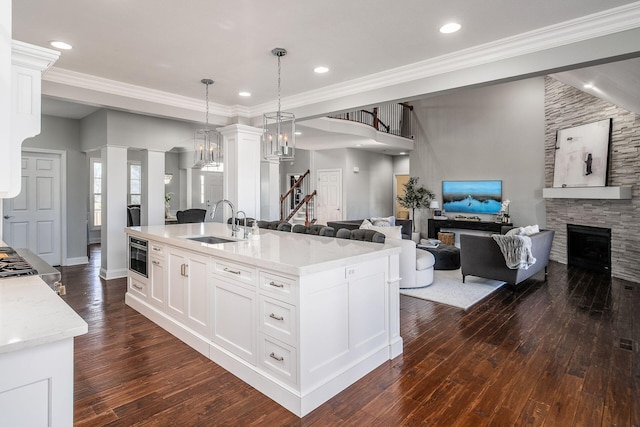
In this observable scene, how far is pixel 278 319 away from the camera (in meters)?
2.40

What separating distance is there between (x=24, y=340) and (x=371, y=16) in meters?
3.12

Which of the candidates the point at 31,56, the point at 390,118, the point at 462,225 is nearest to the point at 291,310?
the point at 31,56

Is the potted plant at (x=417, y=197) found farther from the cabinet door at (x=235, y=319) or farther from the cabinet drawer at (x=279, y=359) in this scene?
the cabinet drawer at (x=279, y=359)

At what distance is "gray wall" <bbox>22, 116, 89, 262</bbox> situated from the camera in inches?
263

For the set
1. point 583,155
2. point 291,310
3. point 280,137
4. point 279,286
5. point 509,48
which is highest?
point 509,48

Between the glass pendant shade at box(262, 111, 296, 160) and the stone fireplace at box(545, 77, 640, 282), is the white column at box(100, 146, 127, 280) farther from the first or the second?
the stone fireplace at box(545, 77, 640, 282)

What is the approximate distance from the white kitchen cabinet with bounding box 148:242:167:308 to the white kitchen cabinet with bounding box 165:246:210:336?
0.43ft

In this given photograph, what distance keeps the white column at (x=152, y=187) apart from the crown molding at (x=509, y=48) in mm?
3306

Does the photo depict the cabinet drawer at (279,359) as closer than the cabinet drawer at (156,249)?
Yes

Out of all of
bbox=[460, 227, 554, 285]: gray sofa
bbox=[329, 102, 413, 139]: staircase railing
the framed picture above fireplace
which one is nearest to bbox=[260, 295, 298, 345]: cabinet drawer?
bbox=[460, 227, 554, 285]: gray sofa

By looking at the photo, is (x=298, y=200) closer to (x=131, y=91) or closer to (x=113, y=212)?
(x=113, y=212)

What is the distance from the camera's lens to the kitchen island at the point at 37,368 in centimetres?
106

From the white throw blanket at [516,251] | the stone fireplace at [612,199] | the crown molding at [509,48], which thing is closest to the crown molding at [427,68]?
the crown molding at [509,48]

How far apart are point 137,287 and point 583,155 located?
771 centimetres
